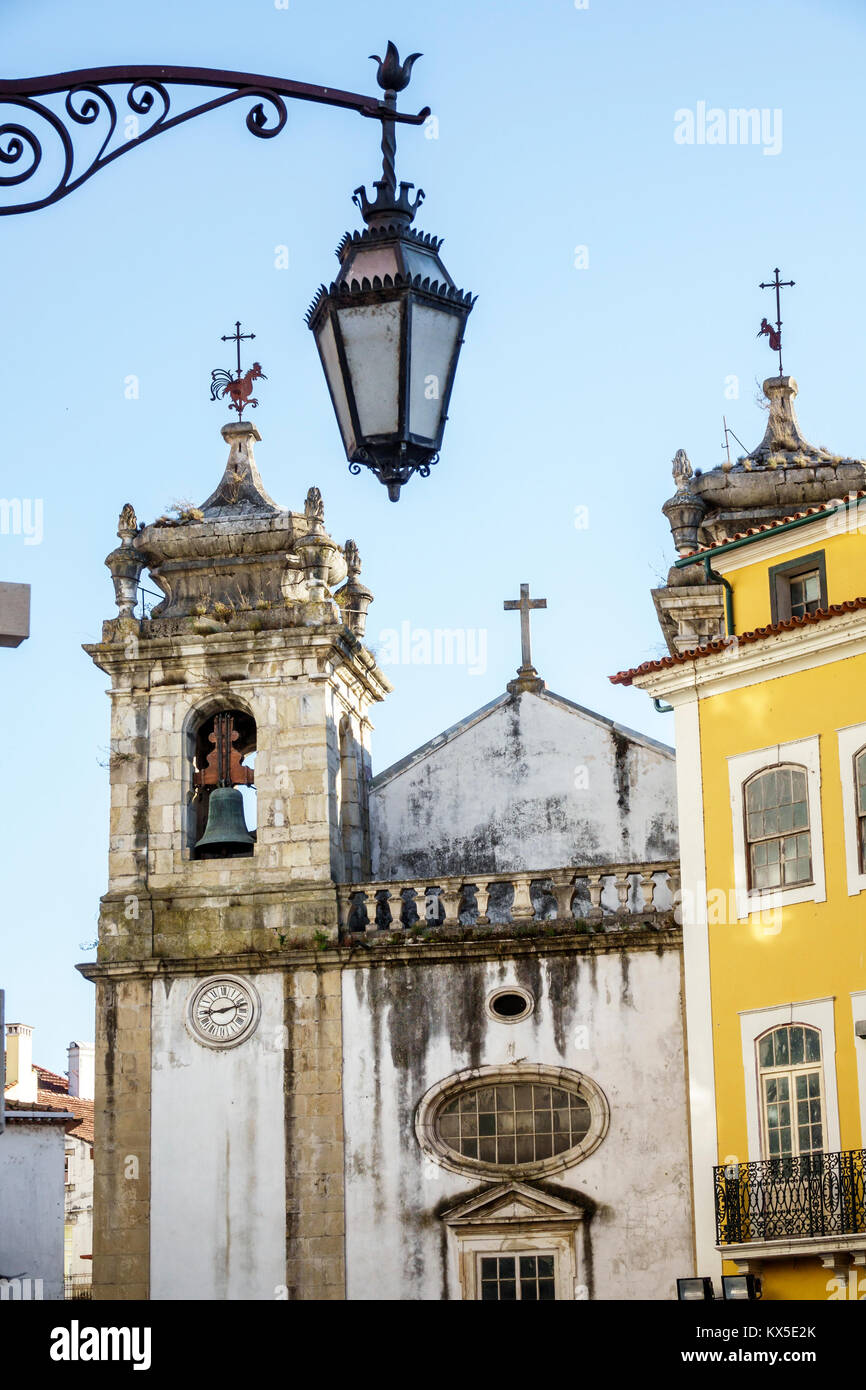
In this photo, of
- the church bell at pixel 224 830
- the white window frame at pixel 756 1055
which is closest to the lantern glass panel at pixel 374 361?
the white window frame at pixel 756 1055

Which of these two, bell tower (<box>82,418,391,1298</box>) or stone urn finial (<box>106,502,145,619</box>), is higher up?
stone urn finial (<box>106,502,145,619</box>)

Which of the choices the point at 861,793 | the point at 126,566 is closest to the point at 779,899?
the point at 861,793

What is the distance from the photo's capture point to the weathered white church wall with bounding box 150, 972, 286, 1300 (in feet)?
78.5

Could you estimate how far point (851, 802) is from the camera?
20812 millimetres

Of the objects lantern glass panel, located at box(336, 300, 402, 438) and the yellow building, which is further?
the yellow building

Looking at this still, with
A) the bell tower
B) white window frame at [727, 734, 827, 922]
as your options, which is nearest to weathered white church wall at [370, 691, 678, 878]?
the bell tower

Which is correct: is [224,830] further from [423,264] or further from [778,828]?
[423,264]

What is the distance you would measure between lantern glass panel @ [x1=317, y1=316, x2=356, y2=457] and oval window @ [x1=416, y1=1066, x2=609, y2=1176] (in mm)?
17023

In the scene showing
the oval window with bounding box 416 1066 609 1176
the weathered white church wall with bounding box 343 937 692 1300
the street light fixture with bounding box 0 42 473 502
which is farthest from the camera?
the oval window with bounding box 416 1066 609 1176

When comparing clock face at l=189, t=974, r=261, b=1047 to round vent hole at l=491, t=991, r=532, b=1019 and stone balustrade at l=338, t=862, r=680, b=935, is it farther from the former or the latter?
round vent hole at l=491, t=991, r=532, b=1019

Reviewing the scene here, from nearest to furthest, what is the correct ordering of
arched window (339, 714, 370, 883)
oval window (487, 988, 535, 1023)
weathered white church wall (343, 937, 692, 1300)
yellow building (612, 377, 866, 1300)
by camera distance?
1. yellow building (612, 377, 866, 1300)
2. weathered white church wall (343, 937, 692, 1300)
3. oval window (487, 988, 535, 1023)
4. arched window (339, 714, 370, 883)

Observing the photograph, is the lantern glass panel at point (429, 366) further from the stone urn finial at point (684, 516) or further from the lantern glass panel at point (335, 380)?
the stone urn finial at point (684, 516)

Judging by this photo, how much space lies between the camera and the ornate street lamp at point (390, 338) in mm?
7414
